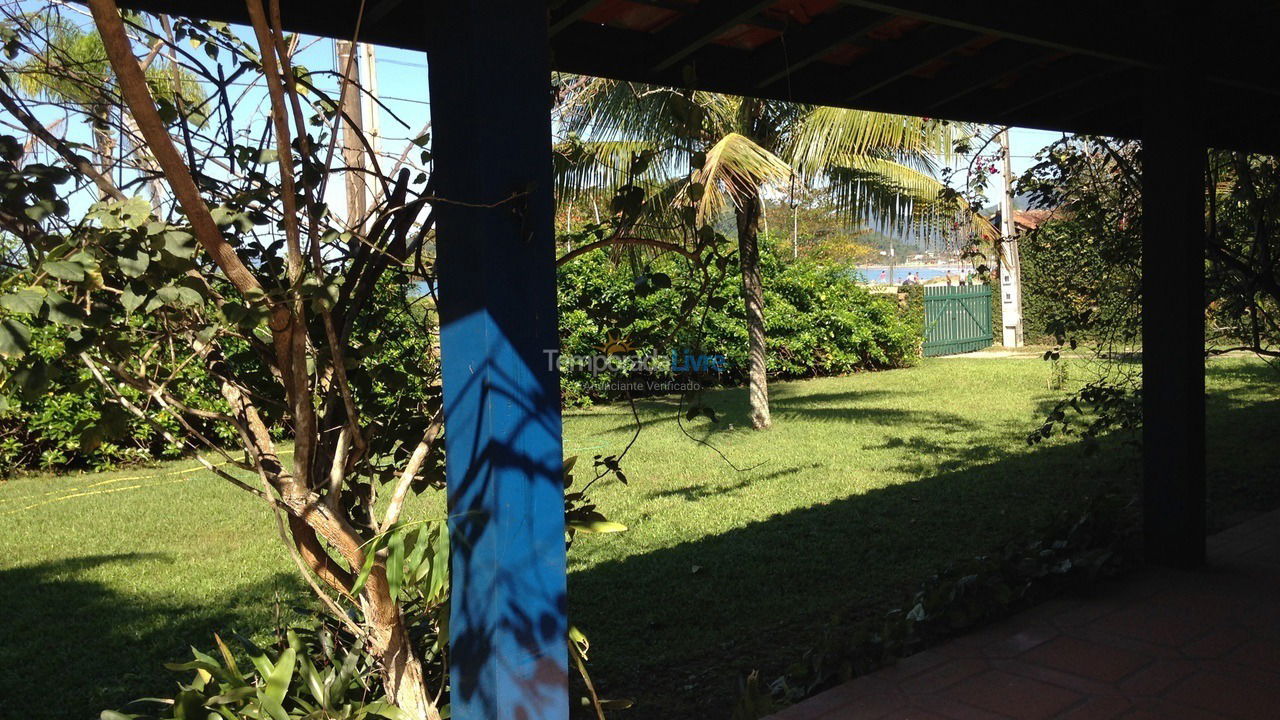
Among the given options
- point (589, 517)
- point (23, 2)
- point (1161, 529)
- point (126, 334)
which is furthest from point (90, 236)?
point (1161, 529)

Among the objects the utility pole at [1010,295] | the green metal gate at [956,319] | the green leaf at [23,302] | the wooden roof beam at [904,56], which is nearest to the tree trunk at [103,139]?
the green leaf at [23,302]

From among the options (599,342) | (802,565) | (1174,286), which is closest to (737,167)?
(802,565)

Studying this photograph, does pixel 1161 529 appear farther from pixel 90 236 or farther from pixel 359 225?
pixel 90 236

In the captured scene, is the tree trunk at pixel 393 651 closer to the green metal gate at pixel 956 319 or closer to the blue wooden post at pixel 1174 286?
the blue wooden post at pixel 1174 286

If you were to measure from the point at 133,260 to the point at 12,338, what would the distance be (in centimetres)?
47

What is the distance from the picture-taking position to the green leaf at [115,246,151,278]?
1.99 m

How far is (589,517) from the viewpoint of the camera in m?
2.88

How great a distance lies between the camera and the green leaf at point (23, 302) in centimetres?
159

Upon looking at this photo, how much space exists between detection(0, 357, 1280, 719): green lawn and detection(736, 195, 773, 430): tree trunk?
0.43 meters

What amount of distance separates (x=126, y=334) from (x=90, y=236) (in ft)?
1.77

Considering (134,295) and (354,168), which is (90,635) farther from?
(354,168)

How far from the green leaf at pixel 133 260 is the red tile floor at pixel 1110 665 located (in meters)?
2.34

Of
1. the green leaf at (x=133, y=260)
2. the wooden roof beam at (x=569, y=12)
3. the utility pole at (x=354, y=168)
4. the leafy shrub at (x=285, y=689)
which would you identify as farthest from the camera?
the wooden roof beam at (x=569, y=12)

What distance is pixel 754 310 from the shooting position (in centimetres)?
1203
